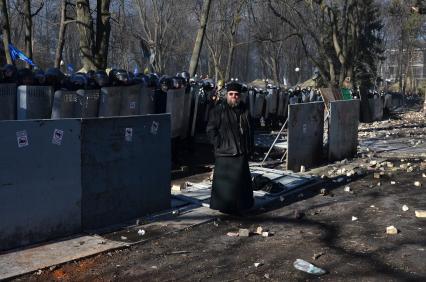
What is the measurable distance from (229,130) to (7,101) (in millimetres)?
3970

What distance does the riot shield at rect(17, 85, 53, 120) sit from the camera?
9.32 m

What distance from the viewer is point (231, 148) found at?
7.50 meters

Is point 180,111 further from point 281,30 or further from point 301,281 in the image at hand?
point 281,30

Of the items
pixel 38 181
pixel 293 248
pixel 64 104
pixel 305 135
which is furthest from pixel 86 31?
pixel 293 248

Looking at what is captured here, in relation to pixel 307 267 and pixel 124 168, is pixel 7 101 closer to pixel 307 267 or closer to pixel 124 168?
pixel 124 168

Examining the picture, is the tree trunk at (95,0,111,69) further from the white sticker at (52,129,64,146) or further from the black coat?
the white sticker at (52,129,64,146)

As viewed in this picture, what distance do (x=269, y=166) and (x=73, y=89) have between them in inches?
170

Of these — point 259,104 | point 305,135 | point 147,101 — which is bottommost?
point 305,135

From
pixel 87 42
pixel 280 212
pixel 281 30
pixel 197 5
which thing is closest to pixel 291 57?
pixel 281 30

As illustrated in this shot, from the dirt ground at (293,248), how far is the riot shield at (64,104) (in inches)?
153

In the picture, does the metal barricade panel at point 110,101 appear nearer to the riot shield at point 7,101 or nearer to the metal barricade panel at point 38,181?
the riot shield at point 7,101

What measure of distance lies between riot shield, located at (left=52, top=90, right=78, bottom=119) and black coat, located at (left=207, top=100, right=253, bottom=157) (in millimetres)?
3436

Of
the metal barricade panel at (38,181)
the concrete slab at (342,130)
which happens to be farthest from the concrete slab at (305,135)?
the metal barricade panel at (38,181)

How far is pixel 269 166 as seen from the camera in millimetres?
11836
